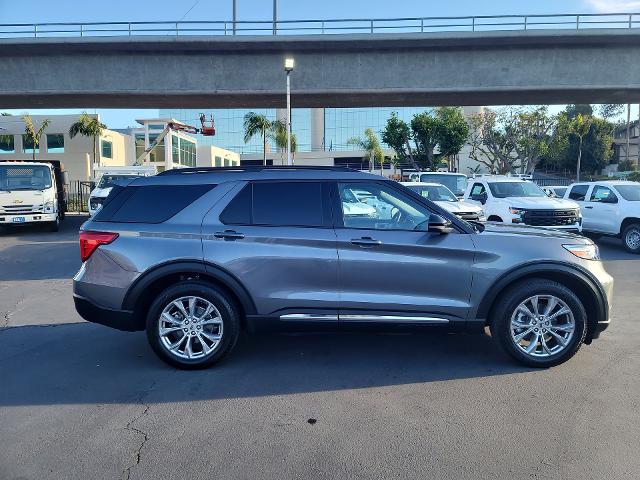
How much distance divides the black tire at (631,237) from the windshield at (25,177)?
55.9 feet

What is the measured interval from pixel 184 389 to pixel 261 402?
0.74 metres

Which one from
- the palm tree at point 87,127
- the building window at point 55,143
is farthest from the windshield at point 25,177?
the building window at point 55,143

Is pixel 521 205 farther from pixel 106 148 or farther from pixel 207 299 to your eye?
pixel 106 148

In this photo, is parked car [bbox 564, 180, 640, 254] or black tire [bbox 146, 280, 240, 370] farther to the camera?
parked car [bbox 564, 180, 640, 254]

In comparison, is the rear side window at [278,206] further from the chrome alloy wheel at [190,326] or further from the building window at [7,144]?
the building window at [7,144]

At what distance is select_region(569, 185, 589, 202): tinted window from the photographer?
15.3 meters

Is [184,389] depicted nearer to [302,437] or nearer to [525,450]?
[302,437]

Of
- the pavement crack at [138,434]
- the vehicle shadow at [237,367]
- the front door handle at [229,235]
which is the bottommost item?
the pavement crack at [138,434]

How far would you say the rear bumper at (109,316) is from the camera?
5102 millimetres

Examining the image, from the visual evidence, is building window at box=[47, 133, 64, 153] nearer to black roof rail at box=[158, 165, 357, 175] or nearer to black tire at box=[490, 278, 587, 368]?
black roof rail at box=[158, 165, 357, 175]

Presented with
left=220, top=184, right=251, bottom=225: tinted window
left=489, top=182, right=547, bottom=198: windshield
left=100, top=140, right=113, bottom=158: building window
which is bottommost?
left=220, top=184, right=251, bottom=225: tinted window

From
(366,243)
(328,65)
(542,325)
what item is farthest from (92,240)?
(328,65)

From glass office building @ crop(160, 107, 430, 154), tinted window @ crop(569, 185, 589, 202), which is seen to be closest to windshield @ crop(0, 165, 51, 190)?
tinted window @ crop(569, 185, 589, 202)

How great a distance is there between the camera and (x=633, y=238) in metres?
13.4
